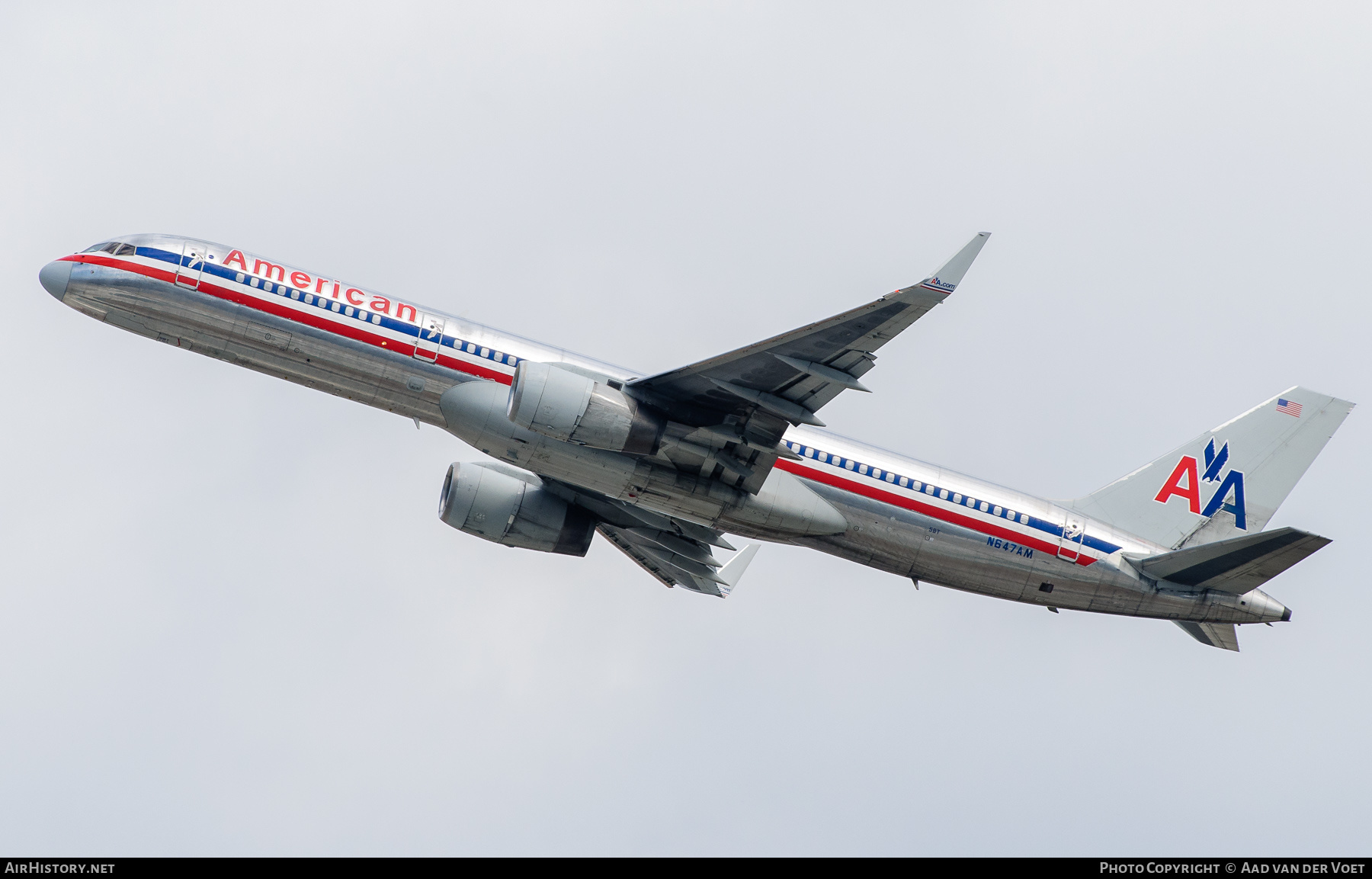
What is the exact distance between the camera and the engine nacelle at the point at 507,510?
121 ft

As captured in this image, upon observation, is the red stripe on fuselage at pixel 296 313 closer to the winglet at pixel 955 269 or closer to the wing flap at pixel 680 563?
the wing flap at pixel 680 563

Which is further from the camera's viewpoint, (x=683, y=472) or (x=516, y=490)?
(x=516, y=490)

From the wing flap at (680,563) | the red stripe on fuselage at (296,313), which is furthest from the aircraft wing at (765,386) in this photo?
the wing flap at (680,563)

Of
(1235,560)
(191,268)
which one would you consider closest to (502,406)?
(191,268)

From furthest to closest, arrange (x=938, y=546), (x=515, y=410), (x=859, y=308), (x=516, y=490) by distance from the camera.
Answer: (x=516, y=490)
(x=938, y=546)
(x=515, y=410)
(x=859, y=308)

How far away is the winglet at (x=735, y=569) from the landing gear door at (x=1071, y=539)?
32.0 ft

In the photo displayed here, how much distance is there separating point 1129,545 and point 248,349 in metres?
25.1

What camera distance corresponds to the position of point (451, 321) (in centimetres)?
3259

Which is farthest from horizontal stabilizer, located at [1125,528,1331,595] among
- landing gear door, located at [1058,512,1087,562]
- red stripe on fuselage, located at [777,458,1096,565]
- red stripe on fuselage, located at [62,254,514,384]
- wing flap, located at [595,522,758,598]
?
red stripe on fuselage, located at [62,254,514,384]

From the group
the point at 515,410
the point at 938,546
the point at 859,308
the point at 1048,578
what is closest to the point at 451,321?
the point at 515,410

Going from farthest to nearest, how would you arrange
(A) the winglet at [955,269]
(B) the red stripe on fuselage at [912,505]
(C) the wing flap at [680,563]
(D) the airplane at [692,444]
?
1. (C) the wing flap at [680,563]
2. (B) the red stripe on fuselage at [912,505]
3. (D) the airplane at [692,444]
4. (A) the winglet at [955,269]

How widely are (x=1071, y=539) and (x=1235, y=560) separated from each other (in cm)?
431

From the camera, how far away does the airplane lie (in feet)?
Result: 98.9

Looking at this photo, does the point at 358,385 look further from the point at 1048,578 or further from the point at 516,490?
the point at 1048,578
